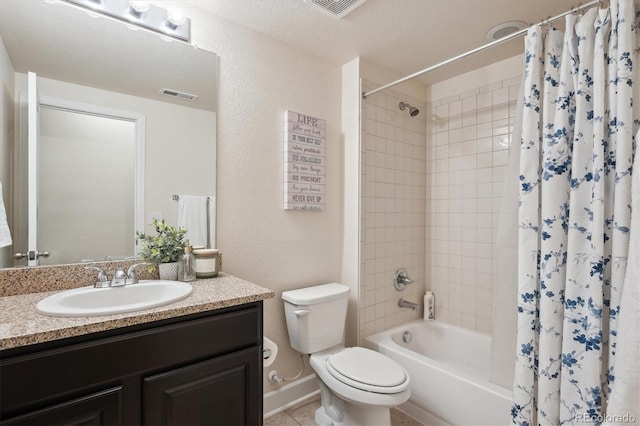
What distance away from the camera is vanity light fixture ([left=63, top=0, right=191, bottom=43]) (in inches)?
59.0

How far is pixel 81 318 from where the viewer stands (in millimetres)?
1028

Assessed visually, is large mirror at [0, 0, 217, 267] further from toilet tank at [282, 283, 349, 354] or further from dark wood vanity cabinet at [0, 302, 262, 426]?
toilet tank at [282, 283, 349, 354]

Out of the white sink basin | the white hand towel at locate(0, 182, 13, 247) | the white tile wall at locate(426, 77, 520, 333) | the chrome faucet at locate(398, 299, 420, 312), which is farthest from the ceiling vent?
the chrome faucet at locate(398, 299, 420, 312)

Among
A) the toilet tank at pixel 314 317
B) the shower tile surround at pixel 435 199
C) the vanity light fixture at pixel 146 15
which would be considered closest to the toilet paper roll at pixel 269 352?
the toilet tank at pixel 314 317

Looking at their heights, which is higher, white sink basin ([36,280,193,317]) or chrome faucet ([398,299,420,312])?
white sink basin ([36,280,193,317])

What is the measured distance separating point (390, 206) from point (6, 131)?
84.5 inches

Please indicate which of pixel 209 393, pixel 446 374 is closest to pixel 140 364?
pixel 209 393

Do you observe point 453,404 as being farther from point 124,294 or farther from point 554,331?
point 124,294

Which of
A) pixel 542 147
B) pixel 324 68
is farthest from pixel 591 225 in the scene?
pixel 324 68

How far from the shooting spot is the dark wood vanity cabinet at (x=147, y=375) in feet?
3.01

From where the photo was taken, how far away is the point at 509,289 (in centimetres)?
154

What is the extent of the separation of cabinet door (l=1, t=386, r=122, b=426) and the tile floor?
1127mm

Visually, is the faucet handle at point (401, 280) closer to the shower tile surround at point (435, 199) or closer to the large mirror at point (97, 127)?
the shower tile surround at point (435, 199)

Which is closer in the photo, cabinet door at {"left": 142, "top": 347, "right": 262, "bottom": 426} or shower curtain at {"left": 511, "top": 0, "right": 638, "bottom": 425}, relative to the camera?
cabinet door at {"left": 142, "top": 347, "right": 262, "bottom": 426}
